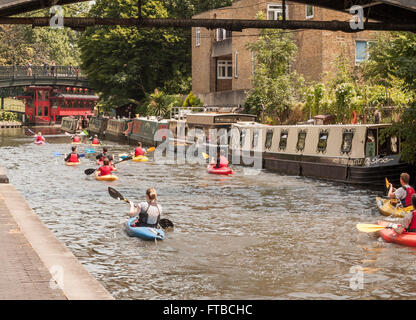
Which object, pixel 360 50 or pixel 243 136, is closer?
pixel 243 136

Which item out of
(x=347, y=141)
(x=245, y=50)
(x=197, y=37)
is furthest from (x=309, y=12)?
(x=197, y=37)

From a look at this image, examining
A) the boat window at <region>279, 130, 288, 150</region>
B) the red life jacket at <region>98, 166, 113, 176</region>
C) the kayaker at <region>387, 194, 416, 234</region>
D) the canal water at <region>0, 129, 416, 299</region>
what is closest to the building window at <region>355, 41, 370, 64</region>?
the boat window at <region>279, 130, 288, 150</region>

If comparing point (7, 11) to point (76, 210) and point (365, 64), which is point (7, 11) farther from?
point (365, 64)

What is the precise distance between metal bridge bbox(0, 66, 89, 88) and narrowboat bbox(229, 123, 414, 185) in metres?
60.1

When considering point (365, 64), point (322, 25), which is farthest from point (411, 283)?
point (365, 64)

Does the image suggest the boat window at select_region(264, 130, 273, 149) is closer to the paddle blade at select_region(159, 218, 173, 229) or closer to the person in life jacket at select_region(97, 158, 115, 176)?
the person in life jacket at select_region(97, 158, 115, 176)

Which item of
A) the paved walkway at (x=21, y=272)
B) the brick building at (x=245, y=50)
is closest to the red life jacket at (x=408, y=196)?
the paved walkway at (x=21, y=272)

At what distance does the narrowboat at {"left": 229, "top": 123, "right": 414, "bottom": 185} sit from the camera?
28781 millimetres

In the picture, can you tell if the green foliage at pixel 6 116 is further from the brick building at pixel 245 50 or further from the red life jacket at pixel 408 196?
the red life jacket at pixel 408 196

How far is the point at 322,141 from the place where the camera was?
104 ft

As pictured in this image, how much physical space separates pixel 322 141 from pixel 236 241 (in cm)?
1528

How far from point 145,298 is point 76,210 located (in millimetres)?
11475

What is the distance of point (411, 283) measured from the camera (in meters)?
13.4

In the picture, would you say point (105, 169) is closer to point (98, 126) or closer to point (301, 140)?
point (301, 140)
